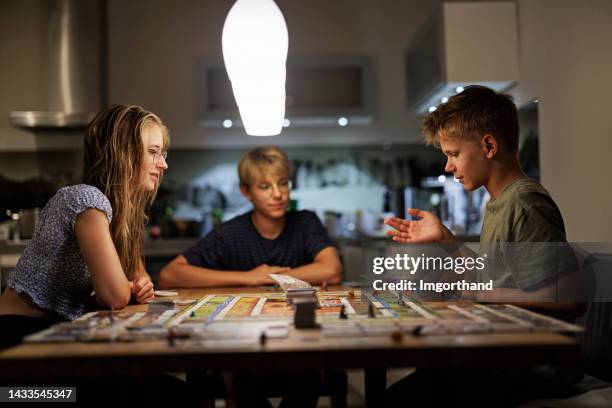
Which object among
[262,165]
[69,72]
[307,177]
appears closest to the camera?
[262,165]

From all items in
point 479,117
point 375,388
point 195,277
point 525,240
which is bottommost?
point 375,388

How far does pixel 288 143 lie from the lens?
171 inches

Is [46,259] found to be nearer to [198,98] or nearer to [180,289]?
[180,289]

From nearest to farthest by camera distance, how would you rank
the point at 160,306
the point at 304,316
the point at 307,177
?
the point at 304,316 → the point at 160,306 → the point at 307,177

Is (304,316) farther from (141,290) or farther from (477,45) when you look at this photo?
(477,45)

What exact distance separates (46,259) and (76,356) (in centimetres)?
66

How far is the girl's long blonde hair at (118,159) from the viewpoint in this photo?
1.68 m

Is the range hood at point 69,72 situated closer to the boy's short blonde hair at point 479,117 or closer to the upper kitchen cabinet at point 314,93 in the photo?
the upper kitchen cabinet at point 314,93

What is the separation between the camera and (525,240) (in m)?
1.42

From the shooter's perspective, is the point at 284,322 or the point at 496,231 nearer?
the point at 284,322

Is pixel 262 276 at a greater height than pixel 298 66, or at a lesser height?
lesser

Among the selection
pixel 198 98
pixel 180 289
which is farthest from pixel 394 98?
pixel 180 289

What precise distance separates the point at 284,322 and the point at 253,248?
3.59ft

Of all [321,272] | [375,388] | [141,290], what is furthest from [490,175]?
[141,290]
